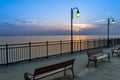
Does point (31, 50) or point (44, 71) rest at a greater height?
point (44, 71)

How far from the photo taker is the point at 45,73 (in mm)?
5613

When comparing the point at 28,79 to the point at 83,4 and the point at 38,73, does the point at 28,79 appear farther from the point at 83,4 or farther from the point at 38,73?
the point at 83,4

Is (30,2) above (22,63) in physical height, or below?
above

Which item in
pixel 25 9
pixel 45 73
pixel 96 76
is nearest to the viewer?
pixel 45 73

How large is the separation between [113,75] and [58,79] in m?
2.45

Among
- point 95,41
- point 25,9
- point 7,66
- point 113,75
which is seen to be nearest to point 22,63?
point 7,66

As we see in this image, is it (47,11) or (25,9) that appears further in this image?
(47,11)

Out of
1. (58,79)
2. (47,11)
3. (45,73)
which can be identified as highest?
(47,11)

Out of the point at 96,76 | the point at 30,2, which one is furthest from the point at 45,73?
the point at 30,2

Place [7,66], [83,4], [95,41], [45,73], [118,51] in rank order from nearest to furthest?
[45,73] → [7,66] → [118,51] → [95,41] → [83,4]

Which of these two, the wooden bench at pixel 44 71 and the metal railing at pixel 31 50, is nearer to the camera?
the wooden bench at pixel 44 71

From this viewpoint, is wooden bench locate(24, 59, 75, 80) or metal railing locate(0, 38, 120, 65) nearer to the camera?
wooden bench locate(24, 59, 75, 80)

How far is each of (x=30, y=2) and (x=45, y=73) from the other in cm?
1727

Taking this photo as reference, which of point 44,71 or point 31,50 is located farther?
point 31,50
